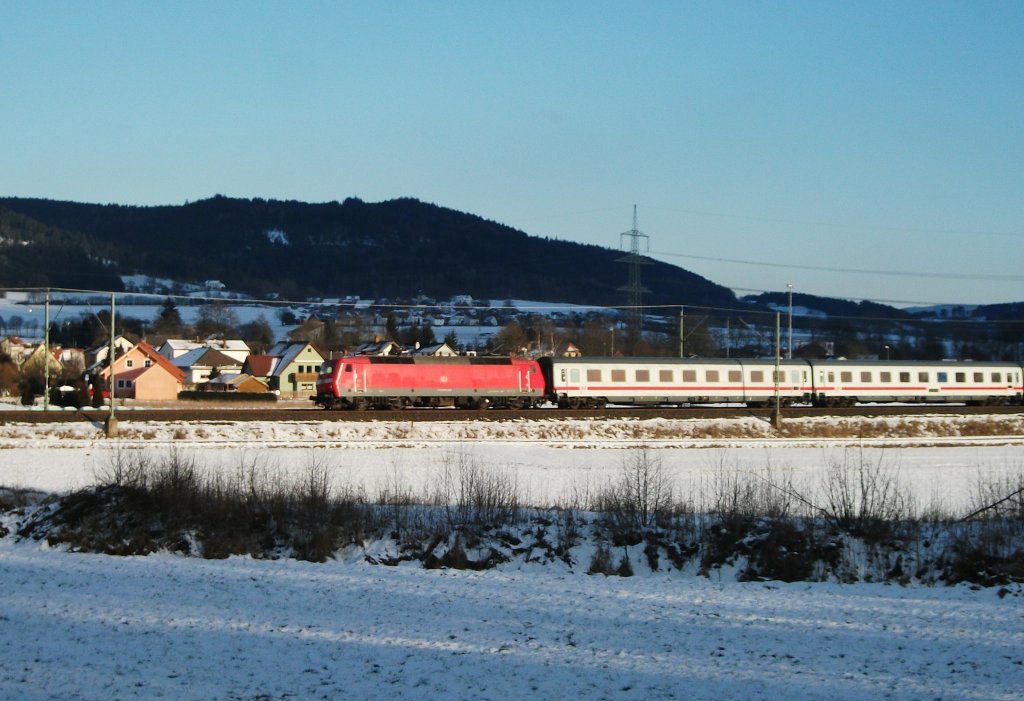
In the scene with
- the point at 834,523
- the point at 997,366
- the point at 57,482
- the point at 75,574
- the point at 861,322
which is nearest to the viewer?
the point at 75,574

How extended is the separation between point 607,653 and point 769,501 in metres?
8.76

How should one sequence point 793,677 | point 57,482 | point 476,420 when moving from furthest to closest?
point 476,420, point 57,482, point 793,677

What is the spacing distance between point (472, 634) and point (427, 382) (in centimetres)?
3857

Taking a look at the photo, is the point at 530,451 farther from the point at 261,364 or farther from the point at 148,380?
the point at 261,364

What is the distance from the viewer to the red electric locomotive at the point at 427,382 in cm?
4766

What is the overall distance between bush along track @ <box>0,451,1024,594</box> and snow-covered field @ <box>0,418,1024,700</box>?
577mm

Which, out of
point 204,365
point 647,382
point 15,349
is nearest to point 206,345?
point 204,365

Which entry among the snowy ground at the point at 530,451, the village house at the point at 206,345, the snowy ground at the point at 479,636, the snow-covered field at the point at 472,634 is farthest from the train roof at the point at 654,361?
the village house at the point at 206,345

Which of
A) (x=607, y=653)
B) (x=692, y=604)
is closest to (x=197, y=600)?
(x=607, y=653)

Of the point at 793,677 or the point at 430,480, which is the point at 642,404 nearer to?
the point at 430,480

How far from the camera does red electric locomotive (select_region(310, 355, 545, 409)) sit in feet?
156

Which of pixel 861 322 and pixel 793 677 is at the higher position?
pixel 861 322

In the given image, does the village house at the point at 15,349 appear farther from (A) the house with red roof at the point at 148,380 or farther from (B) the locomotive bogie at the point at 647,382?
(B) the locomotive bogie at the point at 647,382

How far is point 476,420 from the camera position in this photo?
42781 mm
